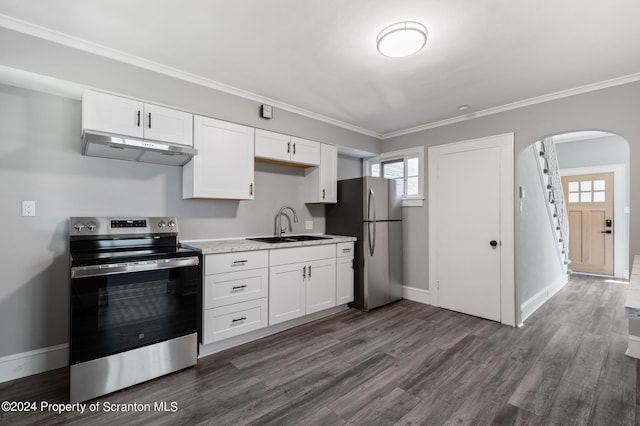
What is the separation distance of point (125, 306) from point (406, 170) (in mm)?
3787

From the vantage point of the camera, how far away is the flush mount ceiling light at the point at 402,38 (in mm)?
1998

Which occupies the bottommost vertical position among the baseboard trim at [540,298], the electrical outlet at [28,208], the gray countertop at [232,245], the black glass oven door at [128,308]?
the baseboard trim at [540,298]

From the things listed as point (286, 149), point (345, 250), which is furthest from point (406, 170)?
point (286, 149)

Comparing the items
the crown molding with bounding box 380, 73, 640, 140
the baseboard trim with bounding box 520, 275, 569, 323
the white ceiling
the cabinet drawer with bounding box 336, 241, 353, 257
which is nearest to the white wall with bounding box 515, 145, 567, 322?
the baseboard trim with bounding box 520, 275, 569, 323

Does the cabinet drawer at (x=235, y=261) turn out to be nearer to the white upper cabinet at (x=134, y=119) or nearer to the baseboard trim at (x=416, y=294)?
the white upper cabinet at (x=134, y=119)

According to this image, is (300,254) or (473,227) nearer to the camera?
(300,254)

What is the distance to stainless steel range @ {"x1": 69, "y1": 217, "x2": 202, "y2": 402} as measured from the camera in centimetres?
198

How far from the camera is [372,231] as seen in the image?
388 centimetres

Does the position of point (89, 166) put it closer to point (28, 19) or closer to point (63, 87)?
point (63, 87)

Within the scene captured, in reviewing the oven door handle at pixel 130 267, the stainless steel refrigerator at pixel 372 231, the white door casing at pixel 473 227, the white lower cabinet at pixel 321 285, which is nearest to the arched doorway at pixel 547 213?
the white door casing at pixel 473 227

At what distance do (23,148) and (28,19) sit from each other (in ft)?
3.00

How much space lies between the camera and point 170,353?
2.32 metres

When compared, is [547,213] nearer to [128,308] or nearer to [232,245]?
[232,245]

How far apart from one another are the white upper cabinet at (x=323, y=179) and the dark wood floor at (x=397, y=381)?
1603 mm
